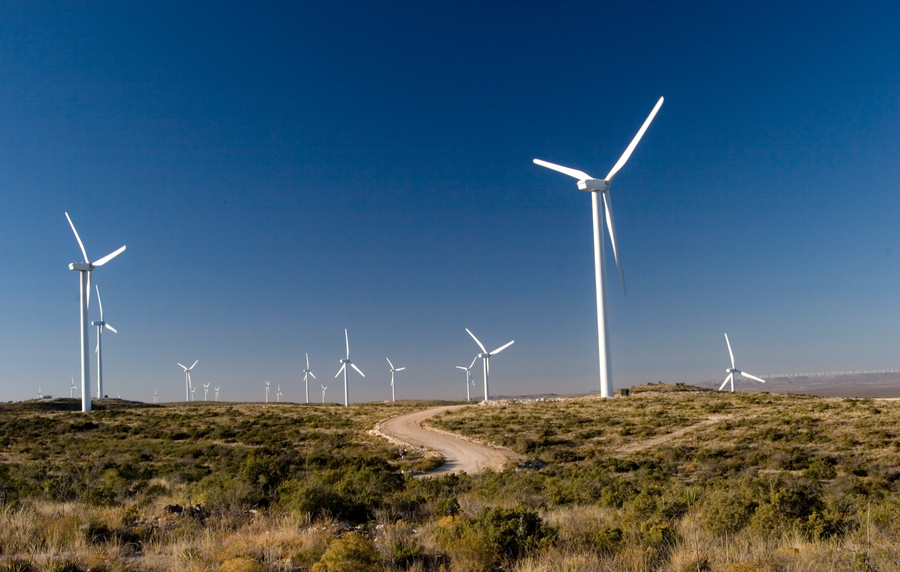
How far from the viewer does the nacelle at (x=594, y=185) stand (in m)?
60.9

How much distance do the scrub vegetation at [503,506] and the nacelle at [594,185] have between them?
89.8 feet

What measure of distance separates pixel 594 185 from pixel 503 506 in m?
51.1

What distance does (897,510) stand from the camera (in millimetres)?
12516

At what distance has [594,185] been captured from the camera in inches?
2403

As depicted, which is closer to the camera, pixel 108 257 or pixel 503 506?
pixel 503 506

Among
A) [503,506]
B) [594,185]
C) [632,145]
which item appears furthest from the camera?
[594,185]

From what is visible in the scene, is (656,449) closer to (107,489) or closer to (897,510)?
(897,510)

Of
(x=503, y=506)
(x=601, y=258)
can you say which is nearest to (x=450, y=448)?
(x=503, y=506)

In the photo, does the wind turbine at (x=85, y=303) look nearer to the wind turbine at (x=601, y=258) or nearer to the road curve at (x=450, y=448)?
the road curve at (x=450, y=448)

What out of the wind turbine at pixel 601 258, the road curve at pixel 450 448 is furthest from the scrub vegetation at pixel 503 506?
the wind turbine at pixel 601 258

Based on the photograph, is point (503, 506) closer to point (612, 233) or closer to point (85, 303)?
point (612, 233)

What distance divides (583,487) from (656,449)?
52.6ft

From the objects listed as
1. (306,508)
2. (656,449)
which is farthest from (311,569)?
(656,449)

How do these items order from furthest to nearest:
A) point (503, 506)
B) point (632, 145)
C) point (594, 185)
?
point (594, 185) < point (632, 145) < point (503, 506)
